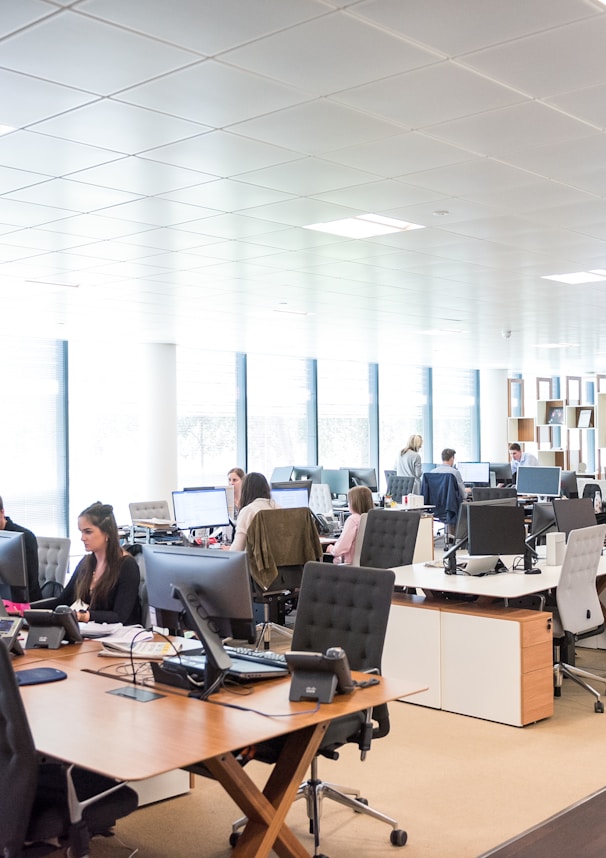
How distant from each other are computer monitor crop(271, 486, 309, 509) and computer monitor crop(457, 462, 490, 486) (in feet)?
16.9

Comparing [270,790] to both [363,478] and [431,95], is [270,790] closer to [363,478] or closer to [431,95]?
[431,95]

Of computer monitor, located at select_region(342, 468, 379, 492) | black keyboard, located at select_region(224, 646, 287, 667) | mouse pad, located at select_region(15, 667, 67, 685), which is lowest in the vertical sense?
mouse pad, located at select_region(15, 667, 67, 685)

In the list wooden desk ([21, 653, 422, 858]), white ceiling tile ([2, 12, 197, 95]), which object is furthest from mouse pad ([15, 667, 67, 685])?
white ceiling tile ([2, 12, 197, 95])

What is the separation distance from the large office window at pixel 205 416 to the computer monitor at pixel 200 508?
4.62m

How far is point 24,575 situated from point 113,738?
1.89 meters

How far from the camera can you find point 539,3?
9.95 feet

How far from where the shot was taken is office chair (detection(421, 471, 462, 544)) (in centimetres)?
1137

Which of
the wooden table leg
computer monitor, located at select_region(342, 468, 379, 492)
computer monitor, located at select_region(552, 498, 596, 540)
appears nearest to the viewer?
the wooden table leg

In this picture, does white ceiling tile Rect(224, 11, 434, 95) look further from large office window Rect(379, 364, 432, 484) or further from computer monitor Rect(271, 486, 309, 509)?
large office window Rect(379, 364, 432, 484)

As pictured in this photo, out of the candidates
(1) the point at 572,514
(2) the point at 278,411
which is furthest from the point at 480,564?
(2) the point at 278,411

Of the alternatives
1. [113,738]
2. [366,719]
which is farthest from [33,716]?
[366,719]

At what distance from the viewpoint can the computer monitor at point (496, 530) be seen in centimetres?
598

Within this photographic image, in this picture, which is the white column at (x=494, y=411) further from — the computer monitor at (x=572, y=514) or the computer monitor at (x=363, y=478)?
the computer monitor at (x=572, y=514)

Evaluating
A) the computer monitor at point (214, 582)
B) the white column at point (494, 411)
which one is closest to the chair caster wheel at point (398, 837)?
the computer monitor at point (214, 582)
